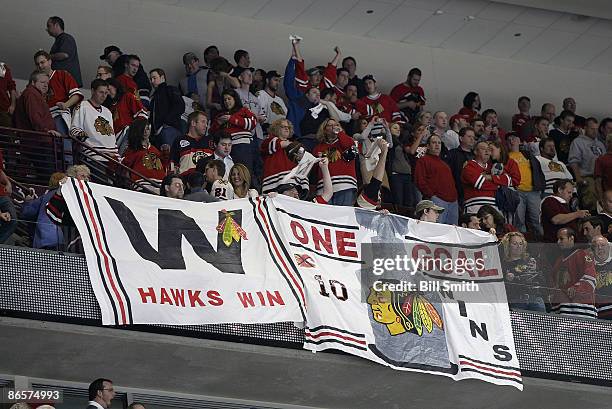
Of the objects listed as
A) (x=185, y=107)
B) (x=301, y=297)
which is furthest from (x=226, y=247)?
(x=185, y=107)

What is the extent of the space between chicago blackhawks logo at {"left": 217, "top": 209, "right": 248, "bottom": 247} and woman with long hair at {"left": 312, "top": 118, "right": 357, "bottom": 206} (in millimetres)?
1725

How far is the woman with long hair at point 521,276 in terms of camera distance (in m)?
12.2

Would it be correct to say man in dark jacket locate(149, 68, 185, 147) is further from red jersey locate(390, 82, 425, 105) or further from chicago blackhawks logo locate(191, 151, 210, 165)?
red jersey locate(390, 82, 425, 105)

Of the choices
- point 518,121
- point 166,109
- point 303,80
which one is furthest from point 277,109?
point 518,121

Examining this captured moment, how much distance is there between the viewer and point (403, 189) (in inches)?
573

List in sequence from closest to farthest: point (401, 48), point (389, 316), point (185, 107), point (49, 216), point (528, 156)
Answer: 1. point (49, 216)
2. point (389, 316)
3. point (185, 107)
4. point (528, 156)
5. point (401, 48)

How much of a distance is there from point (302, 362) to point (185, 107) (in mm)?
4571

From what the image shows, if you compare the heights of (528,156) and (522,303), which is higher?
(528,156)

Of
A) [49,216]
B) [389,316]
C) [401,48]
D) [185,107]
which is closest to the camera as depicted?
[49,216]

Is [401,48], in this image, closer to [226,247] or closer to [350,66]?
[350,66]

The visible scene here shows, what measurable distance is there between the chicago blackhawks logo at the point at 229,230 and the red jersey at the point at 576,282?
279 cm

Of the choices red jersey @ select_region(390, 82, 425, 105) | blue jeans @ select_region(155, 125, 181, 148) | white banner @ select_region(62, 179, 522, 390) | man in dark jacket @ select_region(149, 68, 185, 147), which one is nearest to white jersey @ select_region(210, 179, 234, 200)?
white banner @ select_region(62, 179, 522, 390)

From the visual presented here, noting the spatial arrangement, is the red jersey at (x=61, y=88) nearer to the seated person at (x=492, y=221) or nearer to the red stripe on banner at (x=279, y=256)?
the red stripe on banner at (x=279, y=256)

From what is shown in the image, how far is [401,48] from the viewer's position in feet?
63.2
